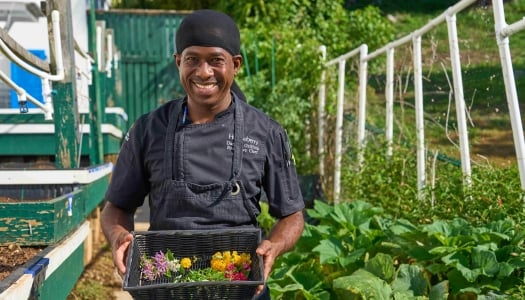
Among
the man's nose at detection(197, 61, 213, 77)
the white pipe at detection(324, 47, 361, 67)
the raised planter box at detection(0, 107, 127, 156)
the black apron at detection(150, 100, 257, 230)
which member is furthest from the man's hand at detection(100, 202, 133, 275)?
the white pipe at detection(324, 47, 361, 67)

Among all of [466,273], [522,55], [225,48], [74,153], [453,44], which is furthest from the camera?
[74,153]

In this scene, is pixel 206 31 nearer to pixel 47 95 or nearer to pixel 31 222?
pixel 31 222

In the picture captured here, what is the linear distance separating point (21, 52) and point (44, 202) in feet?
5.16

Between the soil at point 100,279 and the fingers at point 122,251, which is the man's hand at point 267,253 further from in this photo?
the soil at point 100,279

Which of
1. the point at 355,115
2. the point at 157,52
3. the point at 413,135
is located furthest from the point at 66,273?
the point at 157,52

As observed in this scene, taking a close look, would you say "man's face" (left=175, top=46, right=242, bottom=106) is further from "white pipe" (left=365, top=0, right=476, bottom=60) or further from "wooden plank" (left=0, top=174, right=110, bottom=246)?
"white pipe" (left=365, top=0, right=476, bottom=60)

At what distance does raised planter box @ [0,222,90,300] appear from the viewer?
2859mm

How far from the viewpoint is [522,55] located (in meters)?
4.40

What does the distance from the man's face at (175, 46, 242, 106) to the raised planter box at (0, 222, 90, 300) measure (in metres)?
0.93

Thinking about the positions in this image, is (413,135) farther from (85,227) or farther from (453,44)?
(85,227)

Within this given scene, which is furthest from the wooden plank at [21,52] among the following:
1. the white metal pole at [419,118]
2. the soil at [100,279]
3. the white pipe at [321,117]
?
the white pipe at [321,117]

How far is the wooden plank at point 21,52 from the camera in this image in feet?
15.5

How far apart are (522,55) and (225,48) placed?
2.52 m

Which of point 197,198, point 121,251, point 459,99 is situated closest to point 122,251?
point 121,251
